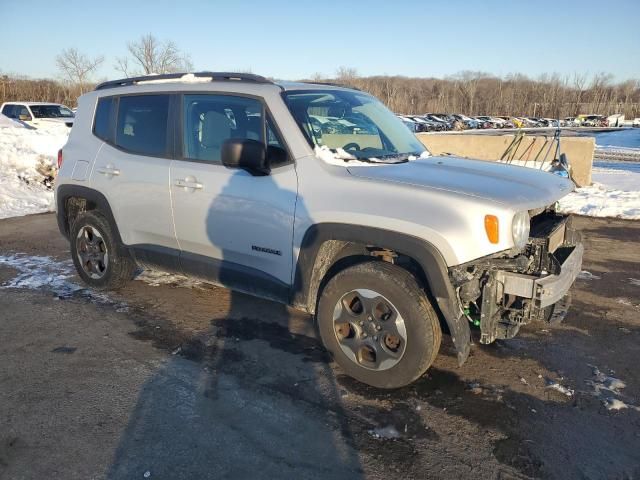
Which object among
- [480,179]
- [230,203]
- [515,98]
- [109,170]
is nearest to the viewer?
[480,179]

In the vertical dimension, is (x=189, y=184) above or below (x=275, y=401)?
above

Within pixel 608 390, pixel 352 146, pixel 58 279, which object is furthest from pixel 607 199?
pixel 58 279

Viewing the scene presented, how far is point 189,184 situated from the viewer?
4.13m

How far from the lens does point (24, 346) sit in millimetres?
4047

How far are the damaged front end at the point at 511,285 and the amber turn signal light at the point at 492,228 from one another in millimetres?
127

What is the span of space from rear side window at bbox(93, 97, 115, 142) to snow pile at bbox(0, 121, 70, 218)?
5615 millimetres

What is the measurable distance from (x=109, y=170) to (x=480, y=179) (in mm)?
3365

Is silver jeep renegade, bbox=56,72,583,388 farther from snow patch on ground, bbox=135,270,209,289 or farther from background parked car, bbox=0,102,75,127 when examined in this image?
background parked car, bbox=0,102,75,127

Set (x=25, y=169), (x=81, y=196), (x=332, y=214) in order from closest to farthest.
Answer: (x=332, y=214) → (x=81, y=196) → (x=25, y=169)

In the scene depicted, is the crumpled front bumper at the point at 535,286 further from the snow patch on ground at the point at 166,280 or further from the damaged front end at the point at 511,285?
the snow patch on ground at the point at 166,280

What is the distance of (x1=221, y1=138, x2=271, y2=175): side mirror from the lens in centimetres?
352

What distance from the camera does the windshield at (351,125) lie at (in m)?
3.80

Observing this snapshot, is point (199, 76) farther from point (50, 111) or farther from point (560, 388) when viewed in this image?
point (50, 111)

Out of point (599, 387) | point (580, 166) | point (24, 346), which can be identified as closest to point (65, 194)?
point (24, 346)
